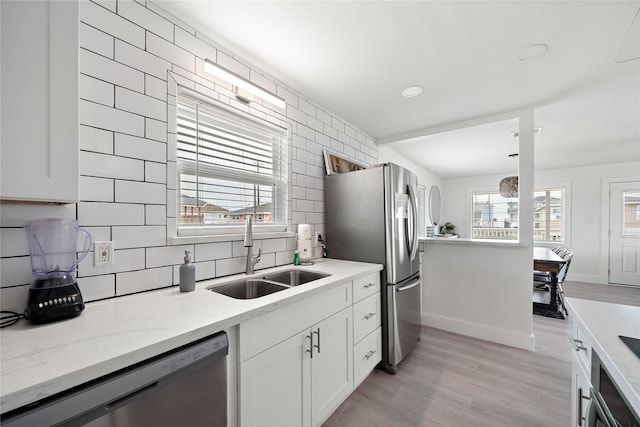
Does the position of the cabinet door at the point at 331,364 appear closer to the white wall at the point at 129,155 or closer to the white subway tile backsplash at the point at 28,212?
the white wall at the point at 129,155

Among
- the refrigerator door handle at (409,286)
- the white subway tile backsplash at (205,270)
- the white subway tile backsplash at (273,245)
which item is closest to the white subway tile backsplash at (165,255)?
the white subway tile backsplash at (205,270)

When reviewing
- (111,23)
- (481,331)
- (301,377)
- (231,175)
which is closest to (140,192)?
(231,175)

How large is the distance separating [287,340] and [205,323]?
50 centimetres

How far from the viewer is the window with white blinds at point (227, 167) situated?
1.60 metres

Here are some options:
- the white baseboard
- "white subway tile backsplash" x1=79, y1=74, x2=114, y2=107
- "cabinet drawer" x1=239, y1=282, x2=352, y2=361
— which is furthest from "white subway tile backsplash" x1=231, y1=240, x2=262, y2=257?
the white baseboard

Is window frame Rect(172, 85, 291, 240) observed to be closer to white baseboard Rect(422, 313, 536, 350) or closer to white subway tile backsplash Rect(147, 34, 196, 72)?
white subway tile backsplash Rect(147, 34, 196, 72)

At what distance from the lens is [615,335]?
3.01 feet

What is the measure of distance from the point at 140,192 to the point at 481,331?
338 centimetres

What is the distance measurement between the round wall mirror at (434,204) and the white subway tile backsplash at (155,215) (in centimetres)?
584

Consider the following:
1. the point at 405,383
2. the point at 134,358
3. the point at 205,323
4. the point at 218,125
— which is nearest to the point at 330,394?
the point at 405,383

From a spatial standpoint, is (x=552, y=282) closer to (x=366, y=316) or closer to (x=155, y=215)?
(x=366, y=316)

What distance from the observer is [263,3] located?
141cm

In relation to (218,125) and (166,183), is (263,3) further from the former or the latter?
(166,183)

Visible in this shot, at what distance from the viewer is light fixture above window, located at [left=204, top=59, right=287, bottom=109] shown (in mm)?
1591
